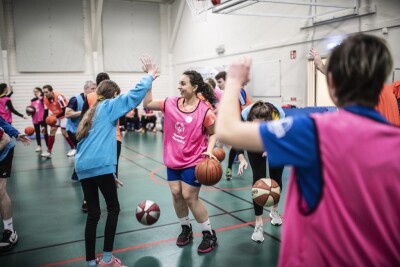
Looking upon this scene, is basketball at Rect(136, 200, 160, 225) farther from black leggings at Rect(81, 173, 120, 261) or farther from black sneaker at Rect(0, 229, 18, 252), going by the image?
black sneaker at Rect(0, 229, 18, 252)

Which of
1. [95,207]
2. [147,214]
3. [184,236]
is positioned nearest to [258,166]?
[184,236]

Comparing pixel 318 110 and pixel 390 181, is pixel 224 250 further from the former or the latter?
pixel 318 110

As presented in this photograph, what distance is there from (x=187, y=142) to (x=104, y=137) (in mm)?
895

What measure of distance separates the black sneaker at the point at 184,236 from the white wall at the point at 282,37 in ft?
21.6

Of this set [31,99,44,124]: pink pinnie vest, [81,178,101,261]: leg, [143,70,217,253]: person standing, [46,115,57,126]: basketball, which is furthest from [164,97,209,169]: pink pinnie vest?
[31,99,44,124]: pink pinnie vest

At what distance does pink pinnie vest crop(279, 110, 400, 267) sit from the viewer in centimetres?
117

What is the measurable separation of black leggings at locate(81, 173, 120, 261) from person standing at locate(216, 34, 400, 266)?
228 cm

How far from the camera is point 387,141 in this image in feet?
3.88

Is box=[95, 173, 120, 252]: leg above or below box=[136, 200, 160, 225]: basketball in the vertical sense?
above

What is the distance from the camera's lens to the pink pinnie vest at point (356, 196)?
117cm

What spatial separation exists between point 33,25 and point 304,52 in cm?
1194

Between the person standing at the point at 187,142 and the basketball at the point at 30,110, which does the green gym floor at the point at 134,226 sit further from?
the basketball at the point at 30,110

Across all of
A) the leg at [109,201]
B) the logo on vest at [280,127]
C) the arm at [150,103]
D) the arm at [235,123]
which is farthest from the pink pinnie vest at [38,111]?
the logo on vest at [280,127]

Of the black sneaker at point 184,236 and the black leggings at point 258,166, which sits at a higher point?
the black leggings at point 258,166
